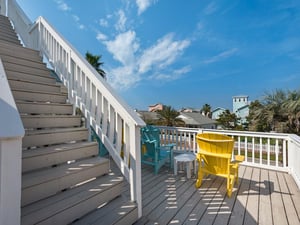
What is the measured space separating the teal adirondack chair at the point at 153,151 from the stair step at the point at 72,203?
1.81 m

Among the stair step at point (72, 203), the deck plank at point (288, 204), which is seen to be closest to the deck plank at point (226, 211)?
the deck plank at point (288, 204)

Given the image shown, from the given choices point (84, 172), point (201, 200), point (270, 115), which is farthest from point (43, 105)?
point (270, 115)

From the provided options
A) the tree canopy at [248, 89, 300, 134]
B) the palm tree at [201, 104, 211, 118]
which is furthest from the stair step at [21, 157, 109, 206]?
the palm tree at [201, 104, 211, 118]

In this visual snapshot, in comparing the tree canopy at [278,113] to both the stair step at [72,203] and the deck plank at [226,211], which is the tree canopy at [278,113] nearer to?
the deck plank at [226,211]

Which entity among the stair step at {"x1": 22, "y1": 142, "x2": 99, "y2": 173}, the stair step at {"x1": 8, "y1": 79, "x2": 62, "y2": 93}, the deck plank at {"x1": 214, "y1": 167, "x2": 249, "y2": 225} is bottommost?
the deck plank at {"x1": 214, "y1": 167, "x2": 249, "y2": 225}

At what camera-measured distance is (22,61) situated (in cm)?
303

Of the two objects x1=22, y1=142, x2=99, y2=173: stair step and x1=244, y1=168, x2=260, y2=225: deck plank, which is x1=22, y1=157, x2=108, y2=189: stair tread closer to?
x1=22, y1=142, x2=99, y2=173: stair step

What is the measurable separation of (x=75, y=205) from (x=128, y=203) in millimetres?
610

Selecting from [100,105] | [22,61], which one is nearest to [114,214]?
[100,105]

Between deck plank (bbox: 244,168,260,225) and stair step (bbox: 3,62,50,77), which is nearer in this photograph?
deck plank (bbox: 244,168,260,225)

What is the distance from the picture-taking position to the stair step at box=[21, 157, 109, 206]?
1546 millimetres

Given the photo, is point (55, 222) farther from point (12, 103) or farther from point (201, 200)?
point (201, 200)

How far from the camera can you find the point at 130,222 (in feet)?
6.21

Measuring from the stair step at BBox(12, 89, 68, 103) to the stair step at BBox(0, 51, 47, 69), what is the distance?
0.81m
